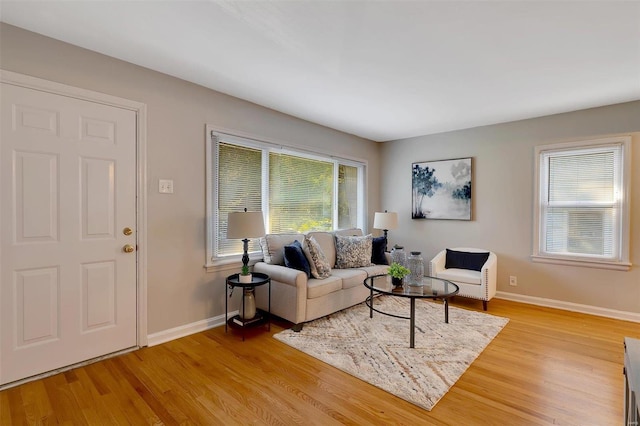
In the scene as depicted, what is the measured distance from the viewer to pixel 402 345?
273 centimetres

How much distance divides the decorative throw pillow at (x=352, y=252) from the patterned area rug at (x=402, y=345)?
548mm

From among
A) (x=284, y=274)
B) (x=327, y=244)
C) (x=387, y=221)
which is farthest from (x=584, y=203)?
(x=284, y=274)

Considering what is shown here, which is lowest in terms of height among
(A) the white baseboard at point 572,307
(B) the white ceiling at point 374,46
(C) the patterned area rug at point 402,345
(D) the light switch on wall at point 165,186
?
(C) the patterned area rug at point 402,345

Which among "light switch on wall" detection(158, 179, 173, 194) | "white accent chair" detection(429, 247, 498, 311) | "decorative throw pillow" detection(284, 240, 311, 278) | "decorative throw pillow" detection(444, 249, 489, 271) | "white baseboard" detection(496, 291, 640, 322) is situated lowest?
"white baseboard" detection(496, 291, 640, 322)

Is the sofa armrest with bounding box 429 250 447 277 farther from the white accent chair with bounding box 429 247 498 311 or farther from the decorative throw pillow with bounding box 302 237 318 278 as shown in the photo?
the decorative throw pillow with bounding box 302 237 318 278

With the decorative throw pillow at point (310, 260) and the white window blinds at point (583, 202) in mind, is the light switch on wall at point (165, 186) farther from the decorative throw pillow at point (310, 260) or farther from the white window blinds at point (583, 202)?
the white window blinds at point (583, 202)

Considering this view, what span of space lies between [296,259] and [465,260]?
97.4 inches

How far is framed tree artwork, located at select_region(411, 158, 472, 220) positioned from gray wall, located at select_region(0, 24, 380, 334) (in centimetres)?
300

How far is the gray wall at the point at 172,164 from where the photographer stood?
2461 millimetres

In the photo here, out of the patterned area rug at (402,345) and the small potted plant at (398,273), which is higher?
the small potted plant at (398,273)

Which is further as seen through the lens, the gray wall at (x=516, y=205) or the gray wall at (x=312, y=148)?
the gray wall at (x=516, y=205)

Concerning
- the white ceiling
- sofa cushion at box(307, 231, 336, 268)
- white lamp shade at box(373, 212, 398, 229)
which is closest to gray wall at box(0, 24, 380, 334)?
the white ceiling

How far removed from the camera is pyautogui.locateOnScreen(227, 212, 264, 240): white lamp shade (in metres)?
2.88

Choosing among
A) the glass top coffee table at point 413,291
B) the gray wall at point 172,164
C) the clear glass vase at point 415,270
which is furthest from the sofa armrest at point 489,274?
the gray wall at point 172,164
